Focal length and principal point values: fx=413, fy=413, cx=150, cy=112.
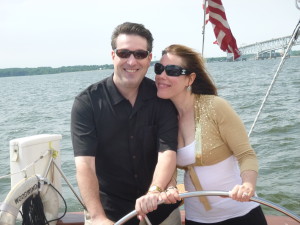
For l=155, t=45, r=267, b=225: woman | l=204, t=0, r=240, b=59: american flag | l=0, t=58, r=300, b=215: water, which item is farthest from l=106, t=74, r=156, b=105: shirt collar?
l=204, t=0, r=240, b=59: american flag

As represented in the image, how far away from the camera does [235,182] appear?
8.73 ft

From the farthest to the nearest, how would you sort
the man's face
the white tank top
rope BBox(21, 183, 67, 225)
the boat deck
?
1. the boat deck
2. rope BBox(21, 183, 67, 225)
3. the man's face
4. the white tank top

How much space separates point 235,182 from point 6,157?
33.8 feet

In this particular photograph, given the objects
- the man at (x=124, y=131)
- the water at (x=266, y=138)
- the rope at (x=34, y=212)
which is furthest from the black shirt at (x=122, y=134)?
the rope at (x=34, y=212)

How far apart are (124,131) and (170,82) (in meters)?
0.44

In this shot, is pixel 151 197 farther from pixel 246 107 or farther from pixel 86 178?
pixel 246 107

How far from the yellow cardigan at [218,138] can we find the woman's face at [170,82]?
19 cm

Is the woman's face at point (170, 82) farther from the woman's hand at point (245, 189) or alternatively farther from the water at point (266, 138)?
the woman's hand at point (245, 189)

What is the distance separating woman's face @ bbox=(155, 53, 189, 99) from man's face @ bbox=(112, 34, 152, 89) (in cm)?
13

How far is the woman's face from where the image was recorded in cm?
270

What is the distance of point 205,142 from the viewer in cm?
259

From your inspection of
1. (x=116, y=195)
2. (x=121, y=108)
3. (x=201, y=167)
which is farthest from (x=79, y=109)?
(x=201, y=167)

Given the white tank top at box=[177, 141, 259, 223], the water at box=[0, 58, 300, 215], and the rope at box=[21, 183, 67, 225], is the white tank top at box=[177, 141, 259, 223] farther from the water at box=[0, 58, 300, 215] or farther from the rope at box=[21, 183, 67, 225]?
the rope at box=[21, 183, 67, 225]

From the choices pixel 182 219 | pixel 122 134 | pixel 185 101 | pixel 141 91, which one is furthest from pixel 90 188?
pixel 182 219
